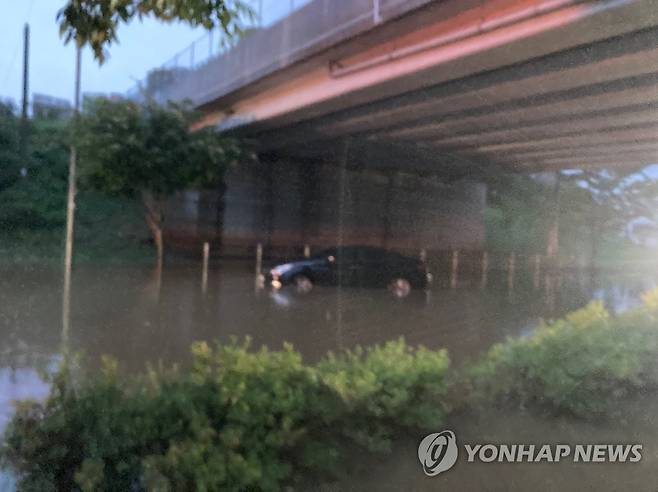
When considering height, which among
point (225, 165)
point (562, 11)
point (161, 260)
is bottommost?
point (161, 260)

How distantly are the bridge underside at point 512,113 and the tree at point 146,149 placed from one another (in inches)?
62.4

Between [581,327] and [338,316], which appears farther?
[338,316]

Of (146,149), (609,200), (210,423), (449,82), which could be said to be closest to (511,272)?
(609,200)

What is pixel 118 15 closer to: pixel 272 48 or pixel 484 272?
pixel 272 48

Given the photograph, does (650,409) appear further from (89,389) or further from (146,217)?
(146,217)

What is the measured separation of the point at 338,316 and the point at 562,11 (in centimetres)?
679

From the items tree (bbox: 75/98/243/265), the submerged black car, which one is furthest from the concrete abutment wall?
the submerged black car

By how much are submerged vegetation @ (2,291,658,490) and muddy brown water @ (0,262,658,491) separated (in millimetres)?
257

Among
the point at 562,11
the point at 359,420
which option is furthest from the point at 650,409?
the point at 562,11

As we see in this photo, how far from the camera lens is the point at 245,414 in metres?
4.01

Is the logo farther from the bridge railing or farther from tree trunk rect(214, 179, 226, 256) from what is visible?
tree trunk rect(214, 179, 226, 256)

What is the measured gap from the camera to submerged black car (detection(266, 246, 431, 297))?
19.5 m

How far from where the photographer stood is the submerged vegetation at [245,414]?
149 inches

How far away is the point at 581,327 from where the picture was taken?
6.43 meters
